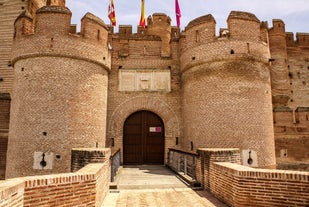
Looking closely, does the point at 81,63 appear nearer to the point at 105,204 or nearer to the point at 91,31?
the point at 91,31

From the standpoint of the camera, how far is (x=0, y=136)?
12750 millimetres

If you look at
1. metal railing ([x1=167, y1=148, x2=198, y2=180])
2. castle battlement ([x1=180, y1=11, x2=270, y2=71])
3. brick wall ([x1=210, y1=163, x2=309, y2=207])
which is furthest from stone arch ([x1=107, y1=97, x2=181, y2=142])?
brick wall ([x1=210, y1=163, x2=309, y2=207])

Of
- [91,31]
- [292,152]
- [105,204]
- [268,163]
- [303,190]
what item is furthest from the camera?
[292,152]

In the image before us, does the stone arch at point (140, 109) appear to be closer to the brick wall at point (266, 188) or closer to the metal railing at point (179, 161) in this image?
the metal railing at point (179, 161)

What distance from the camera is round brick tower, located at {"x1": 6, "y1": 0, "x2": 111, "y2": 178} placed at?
33.0ft

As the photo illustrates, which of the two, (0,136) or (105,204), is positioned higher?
(0,136)

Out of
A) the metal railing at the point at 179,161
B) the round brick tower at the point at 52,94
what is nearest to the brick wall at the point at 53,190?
the metal railing at the point at 179,161

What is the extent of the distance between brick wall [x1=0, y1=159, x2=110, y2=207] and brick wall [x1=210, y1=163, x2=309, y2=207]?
9.73 feet

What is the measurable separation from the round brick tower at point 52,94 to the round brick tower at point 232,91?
4786mm

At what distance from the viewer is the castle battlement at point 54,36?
34.9ft

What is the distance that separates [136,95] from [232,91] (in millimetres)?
4969

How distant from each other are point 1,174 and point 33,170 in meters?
4.20

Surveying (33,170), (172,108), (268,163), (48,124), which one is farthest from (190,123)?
(33,170)

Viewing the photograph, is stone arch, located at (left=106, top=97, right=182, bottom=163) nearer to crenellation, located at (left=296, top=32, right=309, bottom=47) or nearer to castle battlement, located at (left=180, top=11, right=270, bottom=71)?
castle battlement, located at (left=180, top=11, right=270, bottom=71)
